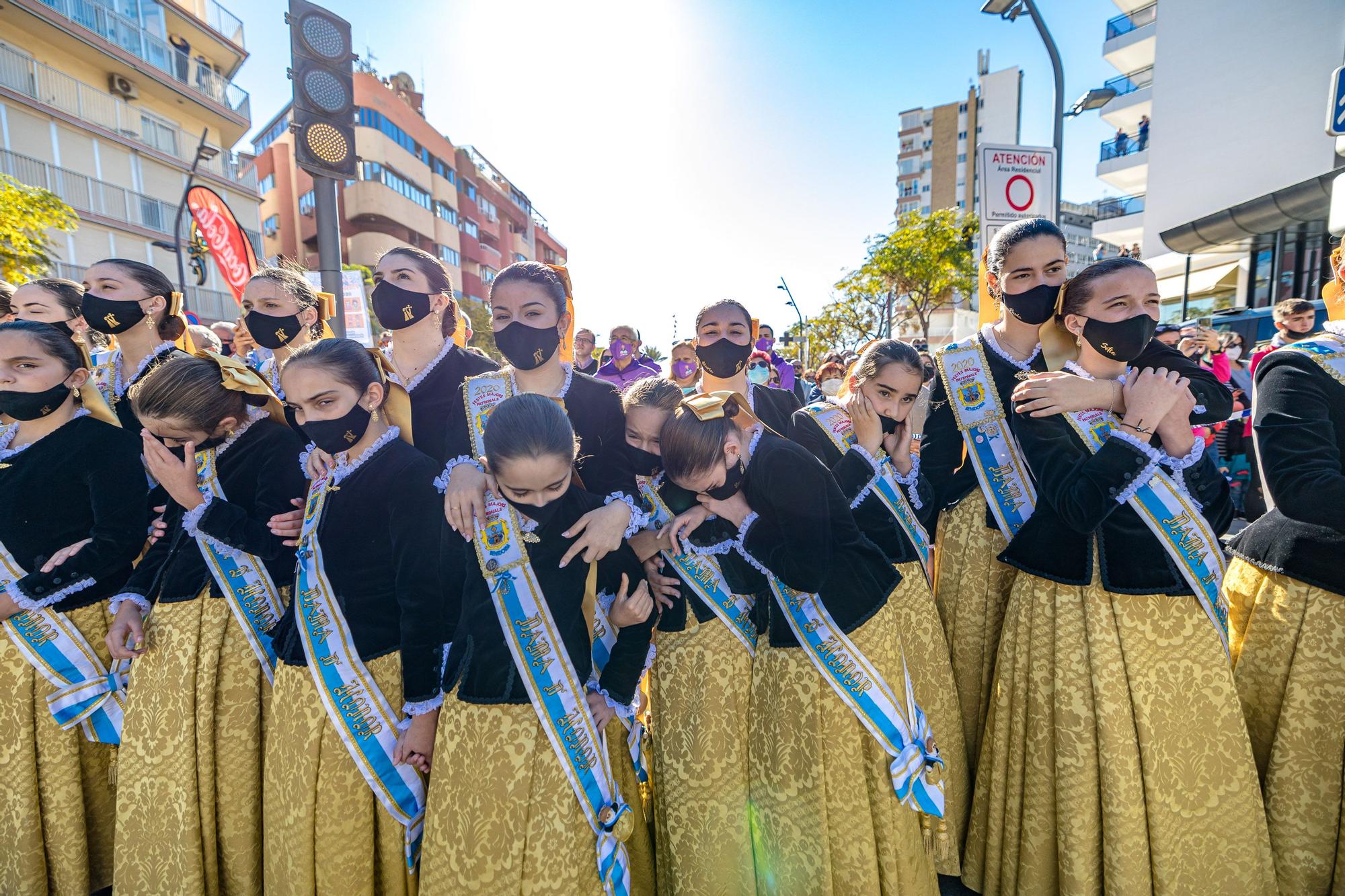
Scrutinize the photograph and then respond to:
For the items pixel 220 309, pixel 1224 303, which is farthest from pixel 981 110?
pixel 220 309

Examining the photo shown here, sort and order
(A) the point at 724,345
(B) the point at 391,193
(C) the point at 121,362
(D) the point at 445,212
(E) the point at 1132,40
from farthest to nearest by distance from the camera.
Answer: (D) the point at 445,212 → (B) the point at 391,193 → (E) the point at 1132,40 → (C) the point at 121,362 → (A) the point at 724,345

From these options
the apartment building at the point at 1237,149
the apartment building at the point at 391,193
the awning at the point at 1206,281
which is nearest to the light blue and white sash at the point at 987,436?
the apartment building at the point at 1237,149

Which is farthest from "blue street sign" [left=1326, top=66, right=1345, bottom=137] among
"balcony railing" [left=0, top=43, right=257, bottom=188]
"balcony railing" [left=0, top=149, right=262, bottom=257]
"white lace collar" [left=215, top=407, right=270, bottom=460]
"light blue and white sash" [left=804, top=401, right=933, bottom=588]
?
"balcony railing" [left=0, top=43, right=257, bottom=188]

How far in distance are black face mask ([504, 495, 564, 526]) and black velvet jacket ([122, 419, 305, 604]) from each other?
0.92 m

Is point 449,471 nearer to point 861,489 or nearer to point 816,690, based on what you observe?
point 816,690

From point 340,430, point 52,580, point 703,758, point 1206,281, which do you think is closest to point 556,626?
point 703,758

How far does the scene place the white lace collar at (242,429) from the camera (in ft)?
7.74

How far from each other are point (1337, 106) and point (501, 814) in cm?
582

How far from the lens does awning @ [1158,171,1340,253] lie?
36.5 feet

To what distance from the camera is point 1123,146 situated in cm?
2475

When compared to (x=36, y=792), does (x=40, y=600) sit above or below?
above

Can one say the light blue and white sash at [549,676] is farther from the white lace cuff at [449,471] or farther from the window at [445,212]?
the window at [445,212]

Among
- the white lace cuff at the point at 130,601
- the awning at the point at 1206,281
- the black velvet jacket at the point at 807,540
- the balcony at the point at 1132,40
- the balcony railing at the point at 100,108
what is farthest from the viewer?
the balcony at the point at 1132,40

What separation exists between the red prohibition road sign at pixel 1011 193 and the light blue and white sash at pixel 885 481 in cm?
334
